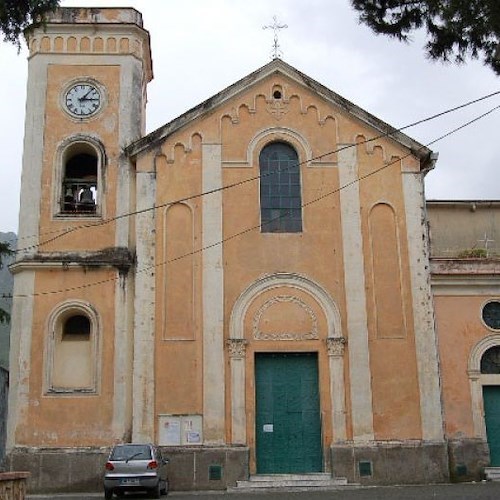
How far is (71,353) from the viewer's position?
→ 22.4 metres

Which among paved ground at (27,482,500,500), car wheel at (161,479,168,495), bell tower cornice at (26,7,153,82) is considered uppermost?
bell tower cornice at (26,7,153,82)

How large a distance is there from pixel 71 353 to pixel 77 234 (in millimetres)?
3412

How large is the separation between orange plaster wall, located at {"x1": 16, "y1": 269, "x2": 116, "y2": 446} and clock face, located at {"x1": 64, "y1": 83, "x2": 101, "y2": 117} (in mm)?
5085

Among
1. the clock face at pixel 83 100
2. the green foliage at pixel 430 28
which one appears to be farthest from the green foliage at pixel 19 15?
the clock face at pixel 83 100

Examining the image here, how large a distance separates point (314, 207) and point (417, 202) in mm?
3093

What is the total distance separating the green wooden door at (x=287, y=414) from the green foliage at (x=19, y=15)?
41.6 feet

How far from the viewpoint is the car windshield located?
1872 cm

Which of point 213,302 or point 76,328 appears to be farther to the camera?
point 76,328

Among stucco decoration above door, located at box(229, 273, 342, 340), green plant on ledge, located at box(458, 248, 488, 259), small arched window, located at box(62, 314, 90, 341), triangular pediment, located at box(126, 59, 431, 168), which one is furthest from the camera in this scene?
green plant on ledge, located at box(458, 248, 488, 259)

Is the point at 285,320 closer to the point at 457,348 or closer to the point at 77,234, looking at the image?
the point at 457,348

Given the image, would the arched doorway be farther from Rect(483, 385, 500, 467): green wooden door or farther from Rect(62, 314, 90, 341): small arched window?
Rect(62, 314, 90, 341): small arched window

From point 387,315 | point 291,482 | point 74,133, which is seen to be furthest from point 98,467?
point 74,133

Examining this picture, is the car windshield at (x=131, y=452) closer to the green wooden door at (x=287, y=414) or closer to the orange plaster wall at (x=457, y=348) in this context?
the green wooden door at (x=287, y=414)

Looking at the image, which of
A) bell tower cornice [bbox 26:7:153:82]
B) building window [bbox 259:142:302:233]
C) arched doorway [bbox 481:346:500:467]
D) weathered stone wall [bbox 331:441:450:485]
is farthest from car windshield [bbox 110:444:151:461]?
bell tower cornice [bbox 26:7:153:82]
